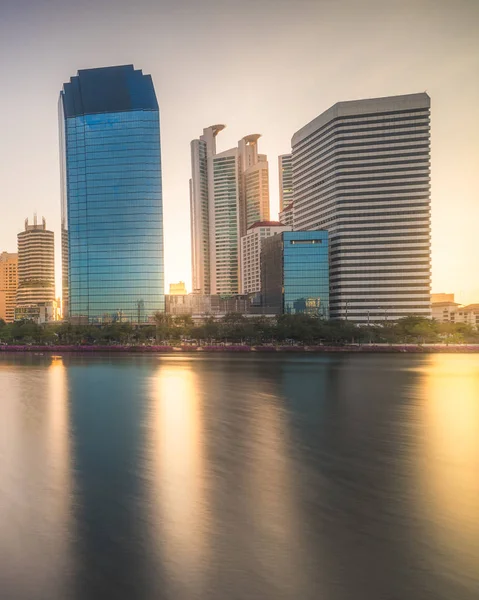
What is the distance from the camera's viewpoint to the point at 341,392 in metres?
36.1

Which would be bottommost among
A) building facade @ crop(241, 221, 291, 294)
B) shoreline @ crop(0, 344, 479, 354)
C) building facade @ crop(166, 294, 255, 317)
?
shoreline @ crop(0, 344, 479, 354)

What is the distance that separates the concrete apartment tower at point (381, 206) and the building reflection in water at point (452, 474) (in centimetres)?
8879

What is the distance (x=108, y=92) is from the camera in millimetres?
129625

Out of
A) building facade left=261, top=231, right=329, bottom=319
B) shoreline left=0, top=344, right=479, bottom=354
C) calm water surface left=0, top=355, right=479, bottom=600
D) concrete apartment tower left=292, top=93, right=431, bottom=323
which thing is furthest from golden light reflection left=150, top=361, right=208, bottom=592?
concrete apartment tower left=292, top=93, right=431, bottom=323

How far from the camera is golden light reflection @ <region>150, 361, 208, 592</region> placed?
10.9 metres

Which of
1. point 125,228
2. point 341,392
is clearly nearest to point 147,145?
point 125,228

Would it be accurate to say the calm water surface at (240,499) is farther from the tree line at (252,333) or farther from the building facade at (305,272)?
the building facade at (305,272)

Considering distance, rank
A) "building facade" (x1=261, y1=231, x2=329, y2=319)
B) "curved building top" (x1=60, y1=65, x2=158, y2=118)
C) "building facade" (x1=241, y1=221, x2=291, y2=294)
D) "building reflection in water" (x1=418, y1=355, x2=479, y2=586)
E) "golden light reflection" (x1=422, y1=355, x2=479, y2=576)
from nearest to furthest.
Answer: "building reflection in water" (x1=418, y1=355, x2=479, y2=586) → "golden light reflection" (x1=422, y1=355, x2=479, y2=576) → "building facade" (x1=261, y1=231, x2=329, y2=319) → "curved building top" (x1=60, y1=65, x2=158, y2=118) → "building facade" (x1=241, y1=221, x2=291, y2=294)

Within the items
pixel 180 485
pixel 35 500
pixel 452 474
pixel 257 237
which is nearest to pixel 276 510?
pixel 180 485

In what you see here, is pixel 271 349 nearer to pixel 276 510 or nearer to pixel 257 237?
pixel 276 510

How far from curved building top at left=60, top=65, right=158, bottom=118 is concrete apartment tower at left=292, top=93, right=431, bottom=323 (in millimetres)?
56310

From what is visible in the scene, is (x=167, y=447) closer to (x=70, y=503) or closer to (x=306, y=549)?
(x=70, y=503)

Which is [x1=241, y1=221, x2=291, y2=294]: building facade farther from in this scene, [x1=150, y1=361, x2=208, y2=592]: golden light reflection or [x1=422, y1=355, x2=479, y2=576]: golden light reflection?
[x1=150, y1=361, x2=208, y2=592]: golden light reflection

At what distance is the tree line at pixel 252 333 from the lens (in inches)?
3519
